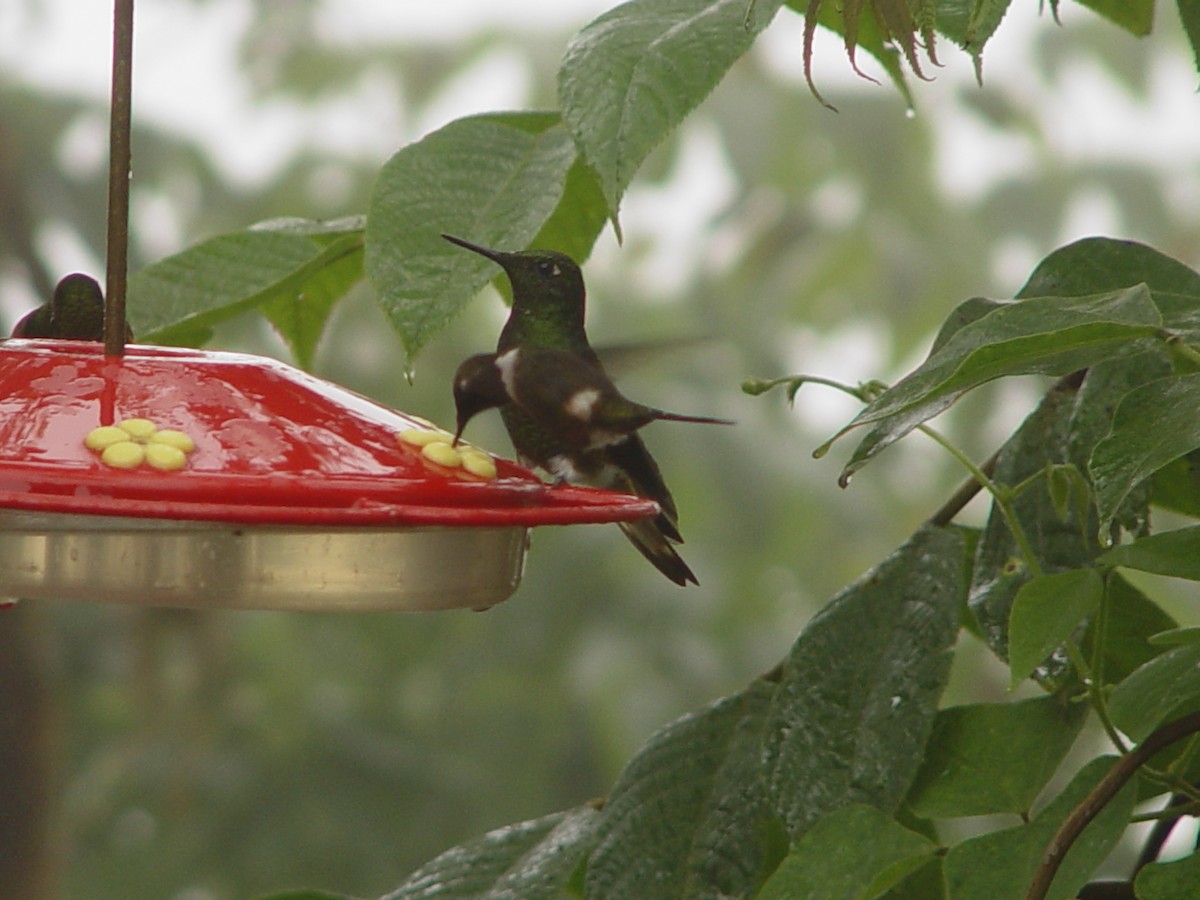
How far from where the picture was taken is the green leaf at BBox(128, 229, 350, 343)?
4.43 feet

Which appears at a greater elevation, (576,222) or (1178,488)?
(576,222)

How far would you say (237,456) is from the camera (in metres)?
1.01

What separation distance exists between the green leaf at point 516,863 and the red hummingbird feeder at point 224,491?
230 mm

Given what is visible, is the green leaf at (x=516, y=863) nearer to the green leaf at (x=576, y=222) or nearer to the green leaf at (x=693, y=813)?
the green leaf at (x=693, y=813)

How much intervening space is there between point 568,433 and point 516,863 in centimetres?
46

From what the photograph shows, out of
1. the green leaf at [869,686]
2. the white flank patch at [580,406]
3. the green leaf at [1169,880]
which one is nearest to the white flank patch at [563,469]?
the white flank patch at [580,406]

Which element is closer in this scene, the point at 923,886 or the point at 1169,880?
the point at 1169,880

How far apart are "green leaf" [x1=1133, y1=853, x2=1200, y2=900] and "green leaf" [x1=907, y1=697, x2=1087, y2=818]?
6.1 inches

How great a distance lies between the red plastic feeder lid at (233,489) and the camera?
3.03 feet

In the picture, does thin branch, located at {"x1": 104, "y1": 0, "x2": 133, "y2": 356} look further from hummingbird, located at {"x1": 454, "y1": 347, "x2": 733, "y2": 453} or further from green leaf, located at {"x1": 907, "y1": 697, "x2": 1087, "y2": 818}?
green leaf, located at {"x1": 907, "y1": 697, "x2": 1087, "y2": 818}

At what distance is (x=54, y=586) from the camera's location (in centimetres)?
105

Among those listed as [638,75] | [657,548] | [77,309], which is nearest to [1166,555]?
[638,75]

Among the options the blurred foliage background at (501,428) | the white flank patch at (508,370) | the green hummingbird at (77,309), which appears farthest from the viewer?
the blurred foliage background at (501,428)

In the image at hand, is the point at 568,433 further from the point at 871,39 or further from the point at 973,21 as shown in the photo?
the point at 973,21
